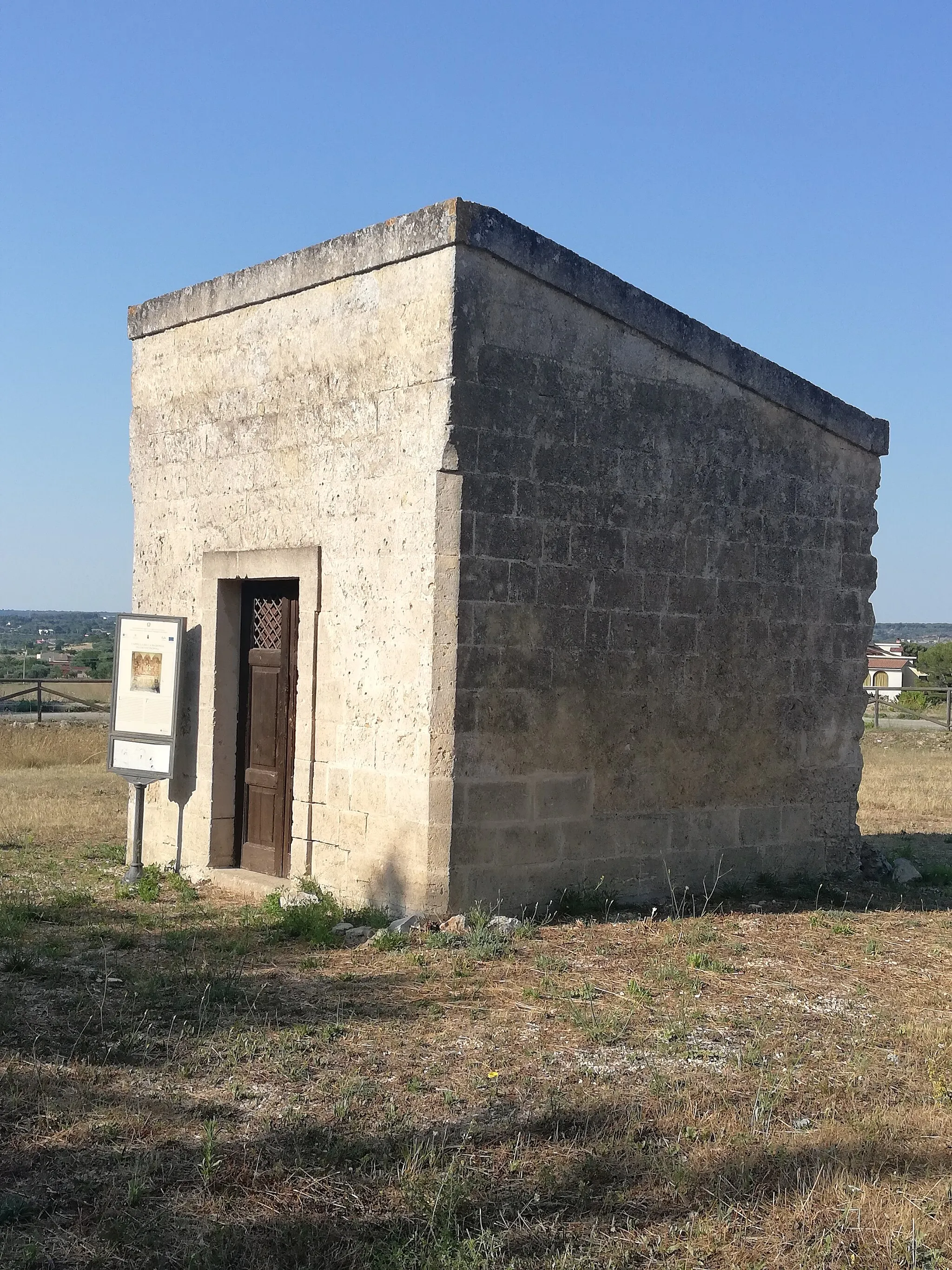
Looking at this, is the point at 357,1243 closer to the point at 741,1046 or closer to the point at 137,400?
the point at 741,1046

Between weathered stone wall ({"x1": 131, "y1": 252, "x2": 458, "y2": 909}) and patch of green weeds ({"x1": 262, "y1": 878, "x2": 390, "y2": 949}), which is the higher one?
weathered stone wall ({"x1": 131, "y1": 252, "x2": 458, "y2": 909})

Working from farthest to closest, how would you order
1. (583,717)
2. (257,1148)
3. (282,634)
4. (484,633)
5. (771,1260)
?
1. (282,634)
2. (583,717)
3. (484,633)
4. (257,1148)
5. (771,1260)

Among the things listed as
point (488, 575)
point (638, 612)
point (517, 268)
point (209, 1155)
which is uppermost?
point (517, 268)

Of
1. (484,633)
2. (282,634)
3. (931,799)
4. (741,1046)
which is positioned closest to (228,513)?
(282,634)

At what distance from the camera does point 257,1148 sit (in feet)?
13.1

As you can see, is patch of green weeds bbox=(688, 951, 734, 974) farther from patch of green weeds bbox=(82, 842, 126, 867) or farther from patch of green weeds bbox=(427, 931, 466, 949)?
patch of green weeds bbox=(82, 842, 126, 867)

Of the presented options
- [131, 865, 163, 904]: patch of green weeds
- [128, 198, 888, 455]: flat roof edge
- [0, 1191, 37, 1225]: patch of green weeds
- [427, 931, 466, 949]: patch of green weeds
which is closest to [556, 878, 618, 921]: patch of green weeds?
[427, 931, 466, 949]: patch of green weeds

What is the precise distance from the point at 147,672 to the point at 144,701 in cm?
20

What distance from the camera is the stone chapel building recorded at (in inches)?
285

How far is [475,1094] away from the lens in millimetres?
4582

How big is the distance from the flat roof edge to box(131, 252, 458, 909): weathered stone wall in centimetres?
7

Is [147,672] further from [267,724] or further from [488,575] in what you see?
[488,575]

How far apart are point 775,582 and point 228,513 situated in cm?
391

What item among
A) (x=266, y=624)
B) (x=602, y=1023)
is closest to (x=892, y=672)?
(x=266, y=624)
